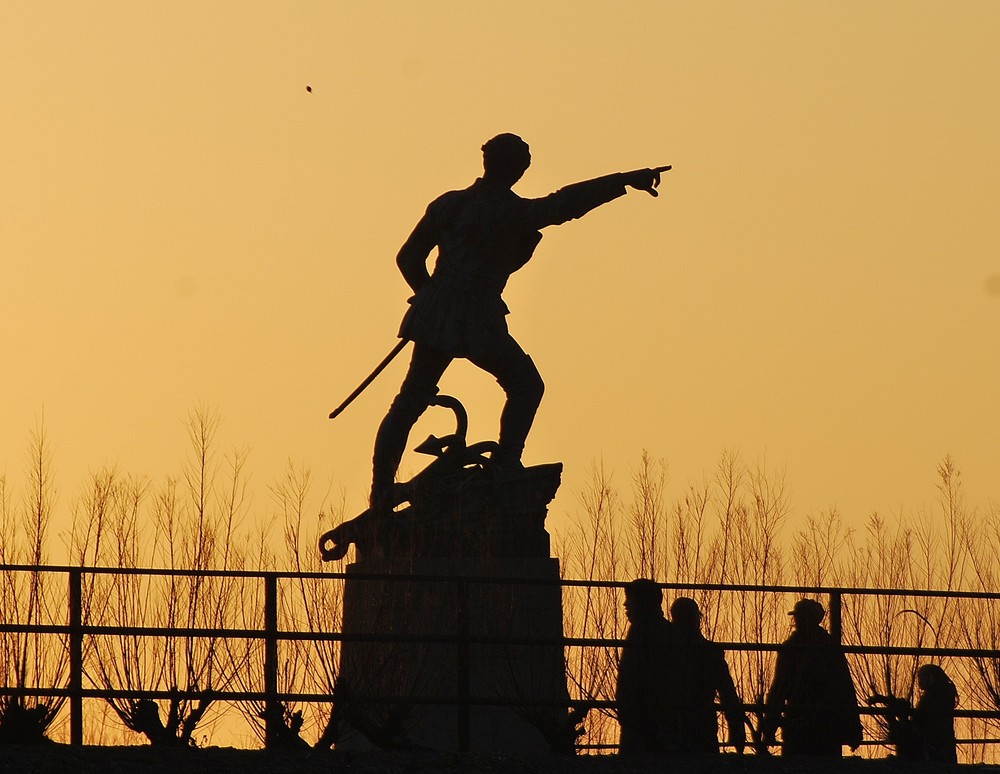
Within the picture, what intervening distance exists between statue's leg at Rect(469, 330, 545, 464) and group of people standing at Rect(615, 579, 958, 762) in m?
2.00

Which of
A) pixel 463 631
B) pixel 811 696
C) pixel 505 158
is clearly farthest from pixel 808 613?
pixel 505 158

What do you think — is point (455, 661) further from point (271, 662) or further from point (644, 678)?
point (271, 662)

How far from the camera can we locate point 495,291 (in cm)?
1997

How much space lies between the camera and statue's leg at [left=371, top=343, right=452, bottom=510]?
1995 centimetres

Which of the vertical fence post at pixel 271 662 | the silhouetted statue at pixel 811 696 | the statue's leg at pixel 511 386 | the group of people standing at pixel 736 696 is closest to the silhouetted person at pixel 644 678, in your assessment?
the group of people standing at pixel 736 696

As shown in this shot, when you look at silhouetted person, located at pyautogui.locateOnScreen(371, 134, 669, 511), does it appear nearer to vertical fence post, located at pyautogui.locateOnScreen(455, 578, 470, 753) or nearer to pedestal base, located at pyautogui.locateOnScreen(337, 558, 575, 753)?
pedestal base, located at pyautogui.locateOnScreen(337, 558, 575, 753)

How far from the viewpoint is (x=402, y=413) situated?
20000 millimetres

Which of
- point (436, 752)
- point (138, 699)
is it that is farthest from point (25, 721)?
point (436, 752)

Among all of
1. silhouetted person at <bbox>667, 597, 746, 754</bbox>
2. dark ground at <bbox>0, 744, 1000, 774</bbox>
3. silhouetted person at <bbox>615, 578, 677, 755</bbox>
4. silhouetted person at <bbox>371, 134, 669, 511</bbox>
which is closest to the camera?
dark ground at <bbox>0, 744, 1000, 774</bbox>

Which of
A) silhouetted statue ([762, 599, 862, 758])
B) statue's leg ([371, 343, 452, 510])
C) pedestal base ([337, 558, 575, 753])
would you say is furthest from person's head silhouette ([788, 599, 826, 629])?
statue's leg ([371, 343, 452, 510])

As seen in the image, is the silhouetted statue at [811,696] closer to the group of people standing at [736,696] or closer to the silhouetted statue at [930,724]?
the group of people standing at [736,696]

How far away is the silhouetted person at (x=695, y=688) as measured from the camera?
59.2ft

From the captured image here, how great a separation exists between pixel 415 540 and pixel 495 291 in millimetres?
1867

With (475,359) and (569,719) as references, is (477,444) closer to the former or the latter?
(475,359)
